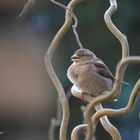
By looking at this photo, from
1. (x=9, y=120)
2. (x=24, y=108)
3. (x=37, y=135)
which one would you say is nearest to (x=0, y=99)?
(x=24, y=108)

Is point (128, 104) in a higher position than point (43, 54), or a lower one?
higher

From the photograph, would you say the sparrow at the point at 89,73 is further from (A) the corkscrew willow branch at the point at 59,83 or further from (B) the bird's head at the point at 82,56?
(A) the corkscrew willow branch at the point at 59,83

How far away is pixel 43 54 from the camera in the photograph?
11.7 ft

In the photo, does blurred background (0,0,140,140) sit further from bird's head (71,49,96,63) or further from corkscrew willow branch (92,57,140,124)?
corkscrew willow branch (92,57,140,124)

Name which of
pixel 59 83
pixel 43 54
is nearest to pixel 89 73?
pixel 59 83

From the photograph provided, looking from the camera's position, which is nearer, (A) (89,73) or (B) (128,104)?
(B) (128,104)

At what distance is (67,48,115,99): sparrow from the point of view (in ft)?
6.88

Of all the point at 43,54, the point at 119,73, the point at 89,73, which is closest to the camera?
the point at 119,73

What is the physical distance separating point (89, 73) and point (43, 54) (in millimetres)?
1345

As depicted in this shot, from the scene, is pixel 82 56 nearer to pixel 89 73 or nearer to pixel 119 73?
pixel 89 73

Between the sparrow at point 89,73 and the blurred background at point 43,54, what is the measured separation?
2.58 ft

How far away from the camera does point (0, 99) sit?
3090 millimetres

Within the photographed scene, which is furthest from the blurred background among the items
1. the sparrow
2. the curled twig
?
the curled twig

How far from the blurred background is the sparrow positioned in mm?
787
